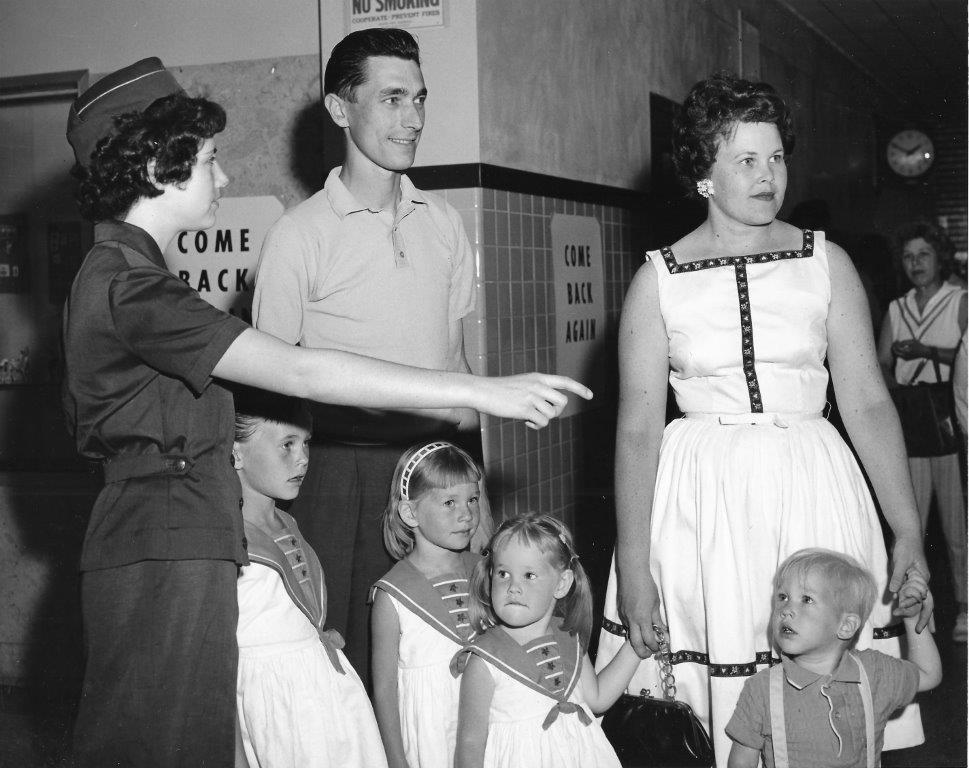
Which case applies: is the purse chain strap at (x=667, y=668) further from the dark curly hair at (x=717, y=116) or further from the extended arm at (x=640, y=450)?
the dark curly hair at (x=717, y=116)

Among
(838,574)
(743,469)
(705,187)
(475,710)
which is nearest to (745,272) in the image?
(705,187)

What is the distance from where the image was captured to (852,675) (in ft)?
7.48

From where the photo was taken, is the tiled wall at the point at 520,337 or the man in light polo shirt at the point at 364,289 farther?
the tiled wall at the point at 520,337

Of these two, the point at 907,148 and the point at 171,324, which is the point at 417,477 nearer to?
the point at 171,324

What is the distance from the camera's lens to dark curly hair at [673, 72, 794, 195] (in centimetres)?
220

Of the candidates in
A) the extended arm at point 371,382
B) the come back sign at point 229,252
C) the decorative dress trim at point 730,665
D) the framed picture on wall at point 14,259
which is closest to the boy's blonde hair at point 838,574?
the decorative dress trim at point 730,665

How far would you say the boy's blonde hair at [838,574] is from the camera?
7.07ft

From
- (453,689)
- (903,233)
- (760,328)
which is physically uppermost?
(903,233)

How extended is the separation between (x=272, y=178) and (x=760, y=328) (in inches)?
94.7

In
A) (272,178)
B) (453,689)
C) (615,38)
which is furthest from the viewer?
(615,38)

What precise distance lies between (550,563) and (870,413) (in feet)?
2.49

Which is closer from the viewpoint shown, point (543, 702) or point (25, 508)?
point (543, 702)

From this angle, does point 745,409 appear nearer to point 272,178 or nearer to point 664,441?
point 664,441

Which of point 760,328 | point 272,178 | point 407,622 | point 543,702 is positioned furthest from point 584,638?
point 272,178
